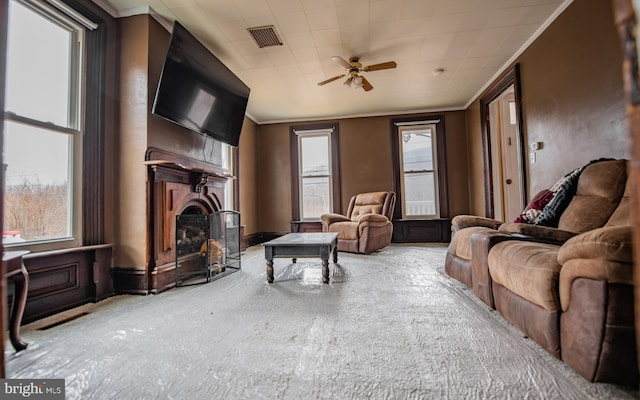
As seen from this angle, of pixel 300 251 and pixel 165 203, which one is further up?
pixel 165 203

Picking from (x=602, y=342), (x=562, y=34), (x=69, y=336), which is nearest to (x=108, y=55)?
(x=69, y=336)

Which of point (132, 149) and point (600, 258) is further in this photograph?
point (132, 149)

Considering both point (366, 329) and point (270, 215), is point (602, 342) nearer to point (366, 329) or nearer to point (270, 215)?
point (366, 329)

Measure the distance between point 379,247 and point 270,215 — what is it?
8.28ft

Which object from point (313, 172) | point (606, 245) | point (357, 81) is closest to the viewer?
point (606, 245)

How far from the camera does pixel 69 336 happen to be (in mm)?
1652

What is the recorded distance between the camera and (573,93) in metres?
2.58

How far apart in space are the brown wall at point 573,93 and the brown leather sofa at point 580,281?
58cm

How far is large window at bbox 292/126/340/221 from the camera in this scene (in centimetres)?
583

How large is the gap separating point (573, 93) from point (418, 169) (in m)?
3.08

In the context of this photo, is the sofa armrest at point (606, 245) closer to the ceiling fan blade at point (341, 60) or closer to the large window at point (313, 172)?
the ceiling fan blade at point (341, 60)

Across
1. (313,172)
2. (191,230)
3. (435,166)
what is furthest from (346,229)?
(435,166)

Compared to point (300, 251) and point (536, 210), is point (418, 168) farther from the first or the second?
point (300, 251)

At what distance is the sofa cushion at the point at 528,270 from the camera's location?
1.27 meters
